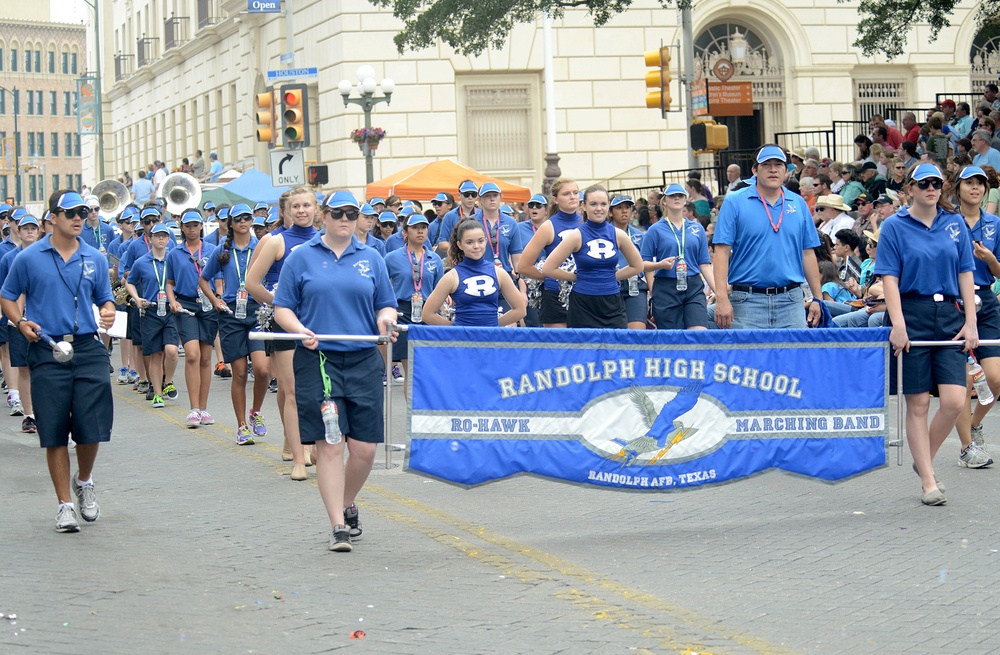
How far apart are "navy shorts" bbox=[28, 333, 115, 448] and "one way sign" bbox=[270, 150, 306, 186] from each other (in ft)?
45.5

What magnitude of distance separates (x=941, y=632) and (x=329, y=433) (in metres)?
3.35

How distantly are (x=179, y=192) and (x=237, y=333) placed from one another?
18177mm

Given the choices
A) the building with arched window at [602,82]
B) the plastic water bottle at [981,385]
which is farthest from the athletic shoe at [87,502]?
the building with arched window at [602,82]

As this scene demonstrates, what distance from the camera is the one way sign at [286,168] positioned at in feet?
75.9

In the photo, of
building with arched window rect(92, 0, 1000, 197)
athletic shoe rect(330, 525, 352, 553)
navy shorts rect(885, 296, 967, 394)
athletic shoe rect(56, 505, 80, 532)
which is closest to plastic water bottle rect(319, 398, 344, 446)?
athletic shoe rect(330, 525, 352, 553)

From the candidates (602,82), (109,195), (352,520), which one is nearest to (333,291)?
(352,520)

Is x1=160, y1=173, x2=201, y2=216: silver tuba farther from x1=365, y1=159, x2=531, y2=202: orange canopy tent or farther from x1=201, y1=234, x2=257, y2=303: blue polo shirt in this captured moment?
x1=201, y1=234, x2=257, y2=303: blue polo shirt

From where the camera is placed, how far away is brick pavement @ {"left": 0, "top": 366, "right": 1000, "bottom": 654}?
645 cm

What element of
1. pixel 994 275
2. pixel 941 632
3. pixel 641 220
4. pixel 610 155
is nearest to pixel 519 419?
pixel 941 632

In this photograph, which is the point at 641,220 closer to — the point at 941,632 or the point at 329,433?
the point at 329,433

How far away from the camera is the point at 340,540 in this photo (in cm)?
822

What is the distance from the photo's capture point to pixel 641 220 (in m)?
22.0

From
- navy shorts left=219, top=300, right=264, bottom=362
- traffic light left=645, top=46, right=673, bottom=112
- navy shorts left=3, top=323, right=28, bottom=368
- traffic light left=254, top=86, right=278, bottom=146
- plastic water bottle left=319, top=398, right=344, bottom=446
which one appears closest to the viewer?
plastic water bottle left=319, top=398, right=344, bottom=446

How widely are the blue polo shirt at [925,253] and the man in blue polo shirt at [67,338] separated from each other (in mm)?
4753
